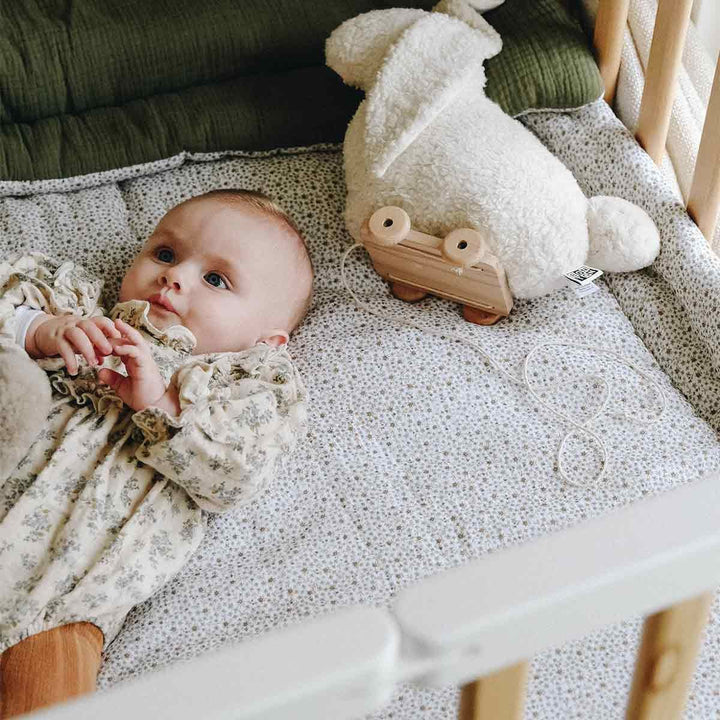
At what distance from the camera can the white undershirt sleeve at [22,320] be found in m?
1.04

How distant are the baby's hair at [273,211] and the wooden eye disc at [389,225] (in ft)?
0.31

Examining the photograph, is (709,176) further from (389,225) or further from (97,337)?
(97,337)

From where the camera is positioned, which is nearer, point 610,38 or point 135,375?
point 135,375

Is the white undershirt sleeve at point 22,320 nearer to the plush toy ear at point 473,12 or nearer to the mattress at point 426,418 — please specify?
the mattress at point 426,418

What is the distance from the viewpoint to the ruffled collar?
42.2 inches

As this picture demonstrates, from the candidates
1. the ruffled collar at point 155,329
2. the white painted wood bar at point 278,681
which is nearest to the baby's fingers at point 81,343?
the ruffled collar at point 155,329

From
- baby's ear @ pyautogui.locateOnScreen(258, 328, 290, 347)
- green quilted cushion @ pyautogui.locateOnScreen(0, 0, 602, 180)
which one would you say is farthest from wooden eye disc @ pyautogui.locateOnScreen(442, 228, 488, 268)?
green quilted cushion @ pyautogui.locateOnScreen(0, 0, 602, 180)

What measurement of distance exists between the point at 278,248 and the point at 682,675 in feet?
2.47

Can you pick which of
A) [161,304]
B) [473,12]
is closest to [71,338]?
[161,304]

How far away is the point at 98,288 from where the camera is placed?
1183 millimetres

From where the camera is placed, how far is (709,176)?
1.22 meters

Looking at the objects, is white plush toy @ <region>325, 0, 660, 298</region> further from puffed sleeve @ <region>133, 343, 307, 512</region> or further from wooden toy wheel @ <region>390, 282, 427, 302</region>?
puffed sleeve @ <region>133, 343, 307, 512</region>

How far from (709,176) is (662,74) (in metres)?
0.17

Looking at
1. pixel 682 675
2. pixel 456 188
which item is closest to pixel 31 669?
pixel 682 675
